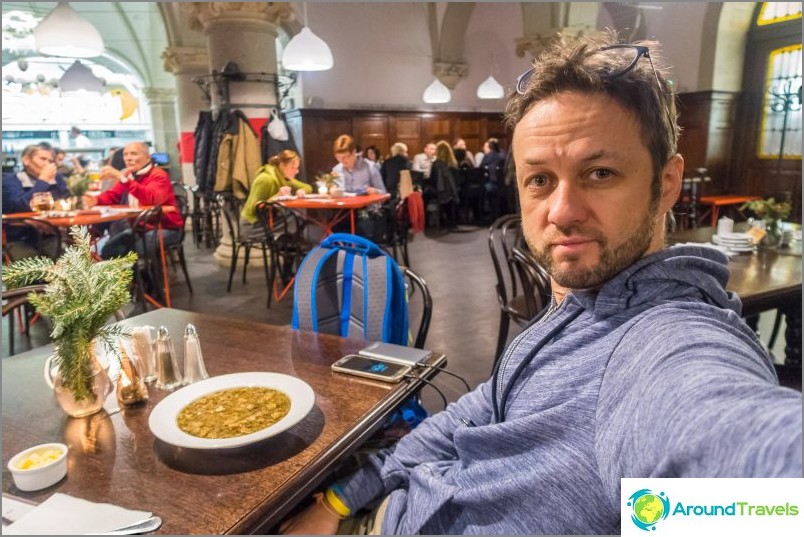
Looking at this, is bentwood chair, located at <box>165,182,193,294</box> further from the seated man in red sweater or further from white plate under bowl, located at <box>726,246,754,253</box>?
white plate under bowl, located at <box>726,246,754,253</box>

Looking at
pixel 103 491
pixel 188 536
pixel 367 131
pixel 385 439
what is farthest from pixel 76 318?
pixel 367 131

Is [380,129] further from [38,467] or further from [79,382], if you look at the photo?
[38,467]

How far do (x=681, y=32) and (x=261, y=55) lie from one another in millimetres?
5895

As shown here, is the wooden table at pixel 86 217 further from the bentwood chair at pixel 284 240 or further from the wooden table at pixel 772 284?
the wooden table at pixel 772 284

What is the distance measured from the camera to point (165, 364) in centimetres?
117

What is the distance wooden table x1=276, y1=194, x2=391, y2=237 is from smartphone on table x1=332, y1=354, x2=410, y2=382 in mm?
3236

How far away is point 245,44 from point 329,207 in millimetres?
2686

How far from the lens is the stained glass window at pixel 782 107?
267 inches

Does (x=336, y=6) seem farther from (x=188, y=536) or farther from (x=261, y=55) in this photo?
(x=188, y=536)

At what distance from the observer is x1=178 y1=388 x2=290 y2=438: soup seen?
0.93 meters

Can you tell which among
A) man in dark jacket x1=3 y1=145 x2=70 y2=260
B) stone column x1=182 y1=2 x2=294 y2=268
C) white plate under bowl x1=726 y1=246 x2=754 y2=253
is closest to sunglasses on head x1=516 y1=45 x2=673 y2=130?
white plate under bowl x1=726 y1=246 x2=754 y2=253

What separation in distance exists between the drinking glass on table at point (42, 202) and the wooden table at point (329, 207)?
178 cm

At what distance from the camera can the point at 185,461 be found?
0.87 metres

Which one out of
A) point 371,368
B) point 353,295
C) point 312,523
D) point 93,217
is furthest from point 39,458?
point 93,217
